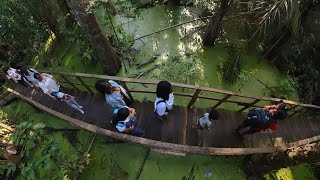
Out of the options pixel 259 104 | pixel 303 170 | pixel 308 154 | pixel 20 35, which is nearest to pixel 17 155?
pixel 20 35

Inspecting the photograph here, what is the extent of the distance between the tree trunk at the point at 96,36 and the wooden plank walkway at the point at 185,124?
111 cm

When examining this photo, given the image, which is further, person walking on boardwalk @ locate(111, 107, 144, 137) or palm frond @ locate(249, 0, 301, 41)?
palm frond @ locate(249, 0, 301, 41)

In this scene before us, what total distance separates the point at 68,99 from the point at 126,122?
1.85 metres

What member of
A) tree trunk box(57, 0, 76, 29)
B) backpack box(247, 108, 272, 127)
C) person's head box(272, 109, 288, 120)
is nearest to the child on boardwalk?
backpack box(247, 108, 272, 127)

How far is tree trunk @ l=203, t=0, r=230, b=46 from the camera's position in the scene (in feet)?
25.7

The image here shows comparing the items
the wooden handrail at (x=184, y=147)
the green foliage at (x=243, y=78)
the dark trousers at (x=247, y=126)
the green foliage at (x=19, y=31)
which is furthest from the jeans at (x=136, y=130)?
the green foliage at (x=19, y=31)

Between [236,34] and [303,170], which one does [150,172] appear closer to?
[303,170]

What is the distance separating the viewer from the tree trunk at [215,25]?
7819mm

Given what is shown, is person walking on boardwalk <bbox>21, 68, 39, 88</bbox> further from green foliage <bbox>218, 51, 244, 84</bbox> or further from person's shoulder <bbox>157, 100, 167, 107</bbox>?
green foliage <bbox>218, 51, 244, 84</bbox>

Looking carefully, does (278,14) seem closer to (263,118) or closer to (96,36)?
(263,118)

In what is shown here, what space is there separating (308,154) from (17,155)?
18.2 feet

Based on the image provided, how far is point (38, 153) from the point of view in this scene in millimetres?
5281

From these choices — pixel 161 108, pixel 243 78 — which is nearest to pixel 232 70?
pixel 243 78

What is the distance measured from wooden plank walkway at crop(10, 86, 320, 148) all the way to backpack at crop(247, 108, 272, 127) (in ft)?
3.46
